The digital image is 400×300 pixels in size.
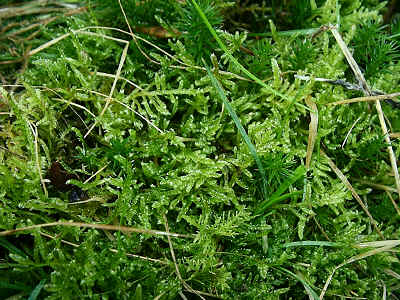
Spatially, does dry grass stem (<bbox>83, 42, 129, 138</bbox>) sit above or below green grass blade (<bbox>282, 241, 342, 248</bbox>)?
above

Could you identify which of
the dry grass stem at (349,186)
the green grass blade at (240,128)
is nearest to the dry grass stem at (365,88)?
the dry grass stem at (349,186)

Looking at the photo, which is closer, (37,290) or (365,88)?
(37,290)

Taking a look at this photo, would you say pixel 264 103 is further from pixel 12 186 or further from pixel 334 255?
pixel 12 186

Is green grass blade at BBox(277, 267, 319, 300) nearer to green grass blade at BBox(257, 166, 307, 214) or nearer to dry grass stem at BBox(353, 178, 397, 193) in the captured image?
green grass blade at BBox(257, 166, 307, 214)

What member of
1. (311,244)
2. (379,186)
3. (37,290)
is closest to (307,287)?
(311,244)

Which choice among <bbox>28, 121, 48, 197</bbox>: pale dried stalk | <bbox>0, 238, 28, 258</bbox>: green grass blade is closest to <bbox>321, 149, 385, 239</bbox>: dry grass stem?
<bbox>28, 121, 48, 197</bbox>: pale dried stalk

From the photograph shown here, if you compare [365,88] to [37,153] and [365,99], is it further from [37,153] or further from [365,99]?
[37,153]

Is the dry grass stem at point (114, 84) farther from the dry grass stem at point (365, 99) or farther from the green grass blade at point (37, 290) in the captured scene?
the dry grass stem at point (365, 99)

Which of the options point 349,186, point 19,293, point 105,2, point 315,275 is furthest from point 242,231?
point 105,2
